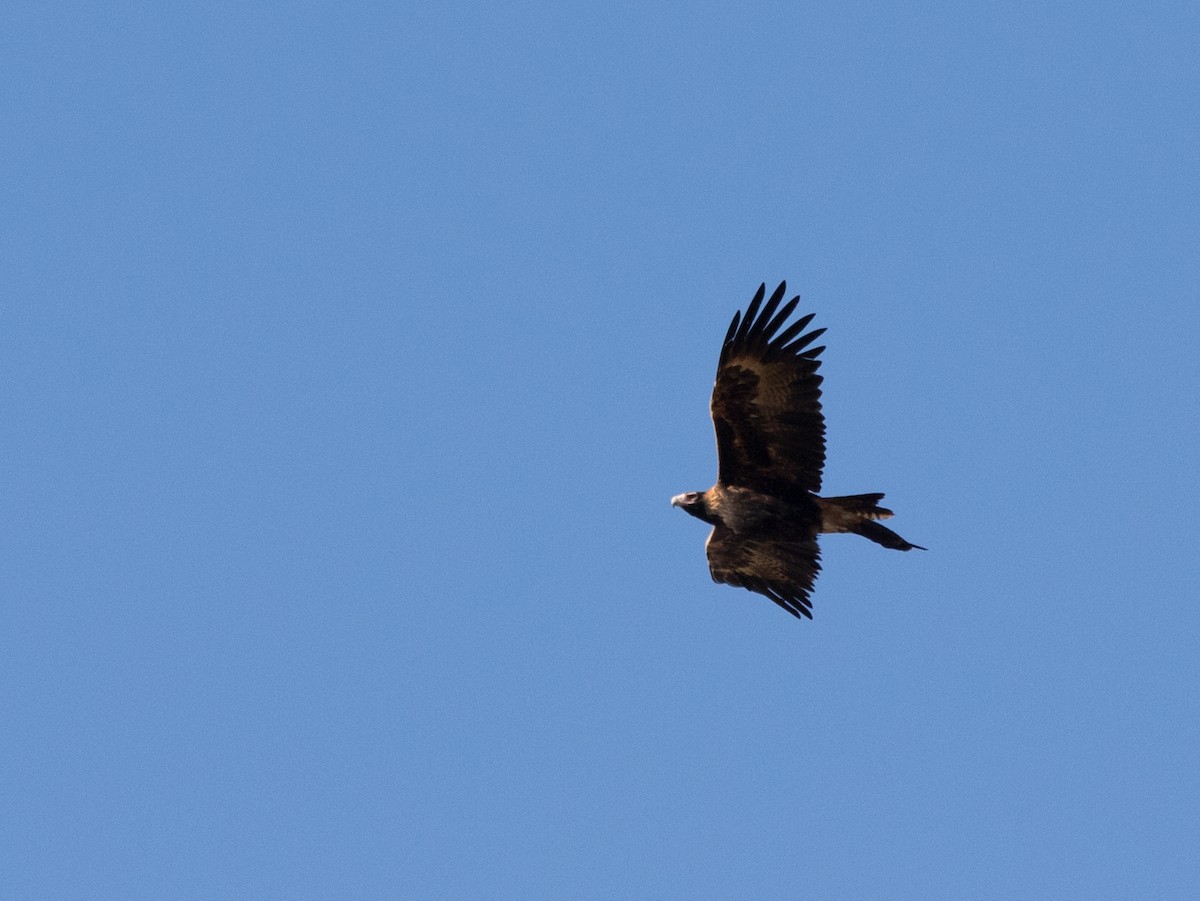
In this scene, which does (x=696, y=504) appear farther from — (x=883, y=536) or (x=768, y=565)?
(x=883, y=536)

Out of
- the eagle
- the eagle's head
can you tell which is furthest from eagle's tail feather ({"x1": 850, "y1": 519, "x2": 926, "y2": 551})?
the eagle's head

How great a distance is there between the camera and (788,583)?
21.2 meters

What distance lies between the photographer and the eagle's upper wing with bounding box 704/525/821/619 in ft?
68.8

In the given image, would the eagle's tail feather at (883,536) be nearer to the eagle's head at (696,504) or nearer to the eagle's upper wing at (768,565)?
the eagle's upper wing at (768,565)

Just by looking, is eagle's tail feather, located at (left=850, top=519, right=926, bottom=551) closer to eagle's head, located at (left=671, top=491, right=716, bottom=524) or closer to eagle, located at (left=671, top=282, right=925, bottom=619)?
eagle, located at (left=671, top=282, right=925, bottom=619)

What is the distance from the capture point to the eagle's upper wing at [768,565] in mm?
20969

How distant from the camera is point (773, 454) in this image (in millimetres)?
20203

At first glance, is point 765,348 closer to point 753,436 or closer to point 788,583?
point 753,436

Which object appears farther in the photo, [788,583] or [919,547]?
[788,583]

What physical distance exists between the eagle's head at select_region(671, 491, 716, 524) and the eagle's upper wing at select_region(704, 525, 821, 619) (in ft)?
0.77

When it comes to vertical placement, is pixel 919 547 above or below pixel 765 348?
below

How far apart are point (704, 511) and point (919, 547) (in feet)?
7.80

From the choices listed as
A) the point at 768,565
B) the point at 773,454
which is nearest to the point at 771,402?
the point at 773,454

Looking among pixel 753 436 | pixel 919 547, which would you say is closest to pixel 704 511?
pixel 753 436
